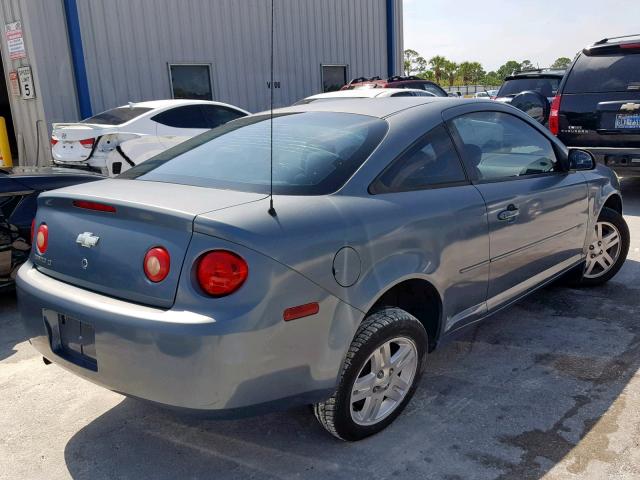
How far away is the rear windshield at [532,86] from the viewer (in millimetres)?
11773

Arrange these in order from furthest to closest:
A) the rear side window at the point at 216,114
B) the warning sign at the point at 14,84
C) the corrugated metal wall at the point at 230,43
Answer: the corrugated metal wall at the point at 230,43
the warning sign at the point at 14,84
the rear side window at the point at 216,114

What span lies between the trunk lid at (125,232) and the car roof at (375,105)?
3.21 feet

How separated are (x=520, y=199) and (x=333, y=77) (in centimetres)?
1306

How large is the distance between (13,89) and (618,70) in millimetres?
10201

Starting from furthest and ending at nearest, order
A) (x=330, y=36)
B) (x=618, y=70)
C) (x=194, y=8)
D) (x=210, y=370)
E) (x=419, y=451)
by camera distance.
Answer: (x=330, y=36) < (x=194, y=8) < (x=618, y=70) < (x=419, y=451) < (x=210, y=370)

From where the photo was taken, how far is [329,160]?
106 inches

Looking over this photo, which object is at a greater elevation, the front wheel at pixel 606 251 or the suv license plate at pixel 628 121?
the suv license plate at pixel 628 121

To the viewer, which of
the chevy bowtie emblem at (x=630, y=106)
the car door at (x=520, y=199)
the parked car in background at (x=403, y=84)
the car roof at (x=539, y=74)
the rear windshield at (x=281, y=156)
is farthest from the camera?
the car roof at (x=539, y=74)

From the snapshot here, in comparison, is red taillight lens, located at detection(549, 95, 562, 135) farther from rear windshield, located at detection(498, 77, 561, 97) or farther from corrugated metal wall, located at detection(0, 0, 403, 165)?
corrugated metal wall, located at detection(0, 0, 403, 165)

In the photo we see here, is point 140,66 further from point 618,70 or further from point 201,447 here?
point 201,447

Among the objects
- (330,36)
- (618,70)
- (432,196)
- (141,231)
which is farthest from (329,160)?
(330,36)

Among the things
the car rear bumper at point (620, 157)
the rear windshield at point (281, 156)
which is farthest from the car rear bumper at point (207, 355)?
the car rear bumper at point (620, 157)

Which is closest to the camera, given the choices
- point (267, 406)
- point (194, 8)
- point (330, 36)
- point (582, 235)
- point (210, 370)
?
point (210, 370)

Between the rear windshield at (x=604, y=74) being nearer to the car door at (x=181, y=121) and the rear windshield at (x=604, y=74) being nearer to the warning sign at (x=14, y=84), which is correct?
the car door at (x=181, y=121)
